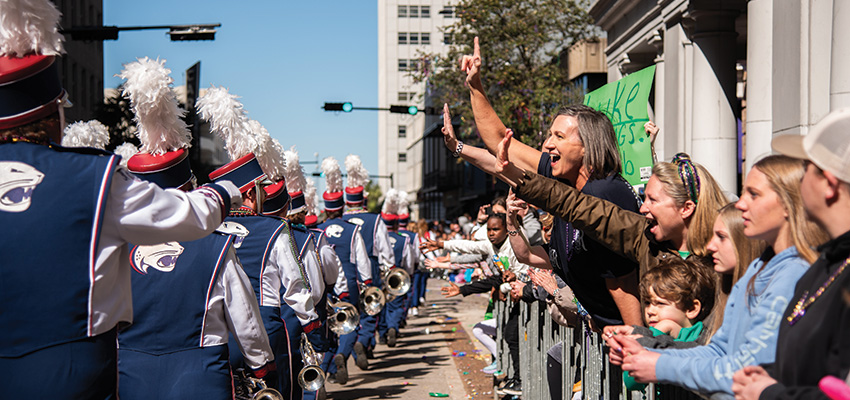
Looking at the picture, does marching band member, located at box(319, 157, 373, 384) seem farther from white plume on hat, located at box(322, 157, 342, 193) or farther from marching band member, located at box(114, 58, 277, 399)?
marching band member, located at box(114, 58, 277, 399)

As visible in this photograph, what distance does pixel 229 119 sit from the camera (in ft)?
21.7

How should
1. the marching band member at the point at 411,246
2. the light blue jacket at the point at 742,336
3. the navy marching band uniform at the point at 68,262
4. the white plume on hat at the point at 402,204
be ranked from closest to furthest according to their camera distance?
the light blue jacket at the point at 742,336 → the navy marching band uniform at the point at 68,262 → the marching band member at the point at 411,246 → the white plume on hat at the point at 402,204

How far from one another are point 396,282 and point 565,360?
25.5ft

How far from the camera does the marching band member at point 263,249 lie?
6.29 metres

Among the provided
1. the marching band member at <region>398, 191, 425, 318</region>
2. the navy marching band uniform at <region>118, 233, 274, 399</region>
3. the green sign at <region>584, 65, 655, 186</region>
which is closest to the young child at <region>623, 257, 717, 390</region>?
the navy marching band uniform at <region>118, 233, 274, 399</region>

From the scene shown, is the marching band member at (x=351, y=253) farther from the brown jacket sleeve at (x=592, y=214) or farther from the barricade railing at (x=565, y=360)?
the brown jacket sleeve at (x=592, y=214)

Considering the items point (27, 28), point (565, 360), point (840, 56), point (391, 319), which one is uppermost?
point (840, 56)

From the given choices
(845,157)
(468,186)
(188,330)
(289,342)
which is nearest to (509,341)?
(289,342)

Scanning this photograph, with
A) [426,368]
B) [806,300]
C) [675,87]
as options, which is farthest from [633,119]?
[426,368]

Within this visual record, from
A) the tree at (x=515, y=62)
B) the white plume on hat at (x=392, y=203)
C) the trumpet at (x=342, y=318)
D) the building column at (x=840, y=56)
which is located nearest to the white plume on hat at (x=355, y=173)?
the white plume on hat at (x=392, y=203)

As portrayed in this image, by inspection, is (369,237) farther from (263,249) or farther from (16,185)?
(16,185)

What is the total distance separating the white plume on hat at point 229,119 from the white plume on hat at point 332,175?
6.22m

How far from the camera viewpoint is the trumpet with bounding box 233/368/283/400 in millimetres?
5382

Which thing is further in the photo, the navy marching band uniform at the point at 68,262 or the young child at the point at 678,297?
the young child at the point at 678,297
